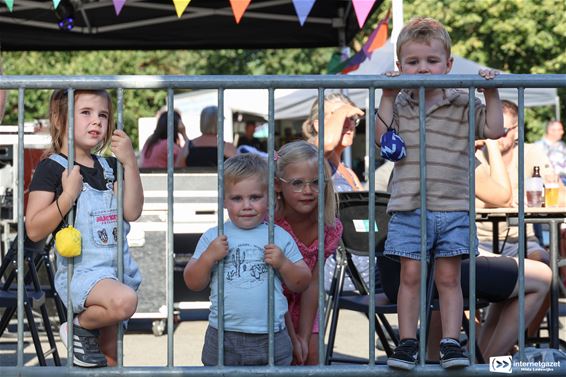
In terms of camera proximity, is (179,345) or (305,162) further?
(179,345)

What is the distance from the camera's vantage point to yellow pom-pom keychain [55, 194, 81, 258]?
4023mm

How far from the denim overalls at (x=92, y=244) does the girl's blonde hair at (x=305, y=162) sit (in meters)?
0.72

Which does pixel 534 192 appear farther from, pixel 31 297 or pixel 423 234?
pixel 31 297

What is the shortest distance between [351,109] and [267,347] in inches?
105

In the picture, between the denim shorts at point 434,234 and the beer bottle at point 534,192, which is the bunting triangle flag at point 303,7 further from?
the denim shorts at point 434,234

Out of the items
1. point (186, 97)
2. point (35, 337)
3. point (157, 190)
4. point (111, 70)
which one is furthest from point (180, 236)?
point (111, 70)

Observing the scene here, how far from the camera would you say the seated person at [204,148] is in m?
9.22

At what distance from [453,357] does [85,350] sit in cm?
139

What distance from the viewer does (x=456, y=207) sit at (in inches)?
170

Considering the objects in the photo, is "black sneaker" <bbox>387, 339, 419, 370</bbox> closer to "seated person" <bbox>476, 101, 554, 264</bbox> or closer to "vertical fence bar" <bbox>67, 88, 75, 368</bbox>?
"vertical fence bar" <bbox>67, 88, 75, 368</bbox>

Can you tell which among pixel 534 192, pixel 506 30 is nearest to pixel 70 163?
pixel 534 192

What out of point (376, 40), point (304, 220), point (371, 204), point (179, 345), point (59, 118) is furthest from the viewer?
point (376, 40)

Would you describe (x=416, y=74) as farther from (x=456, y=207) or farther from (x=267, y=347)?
(x=267, y=347)

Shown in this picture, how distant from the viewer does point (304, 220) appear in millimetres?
4613
